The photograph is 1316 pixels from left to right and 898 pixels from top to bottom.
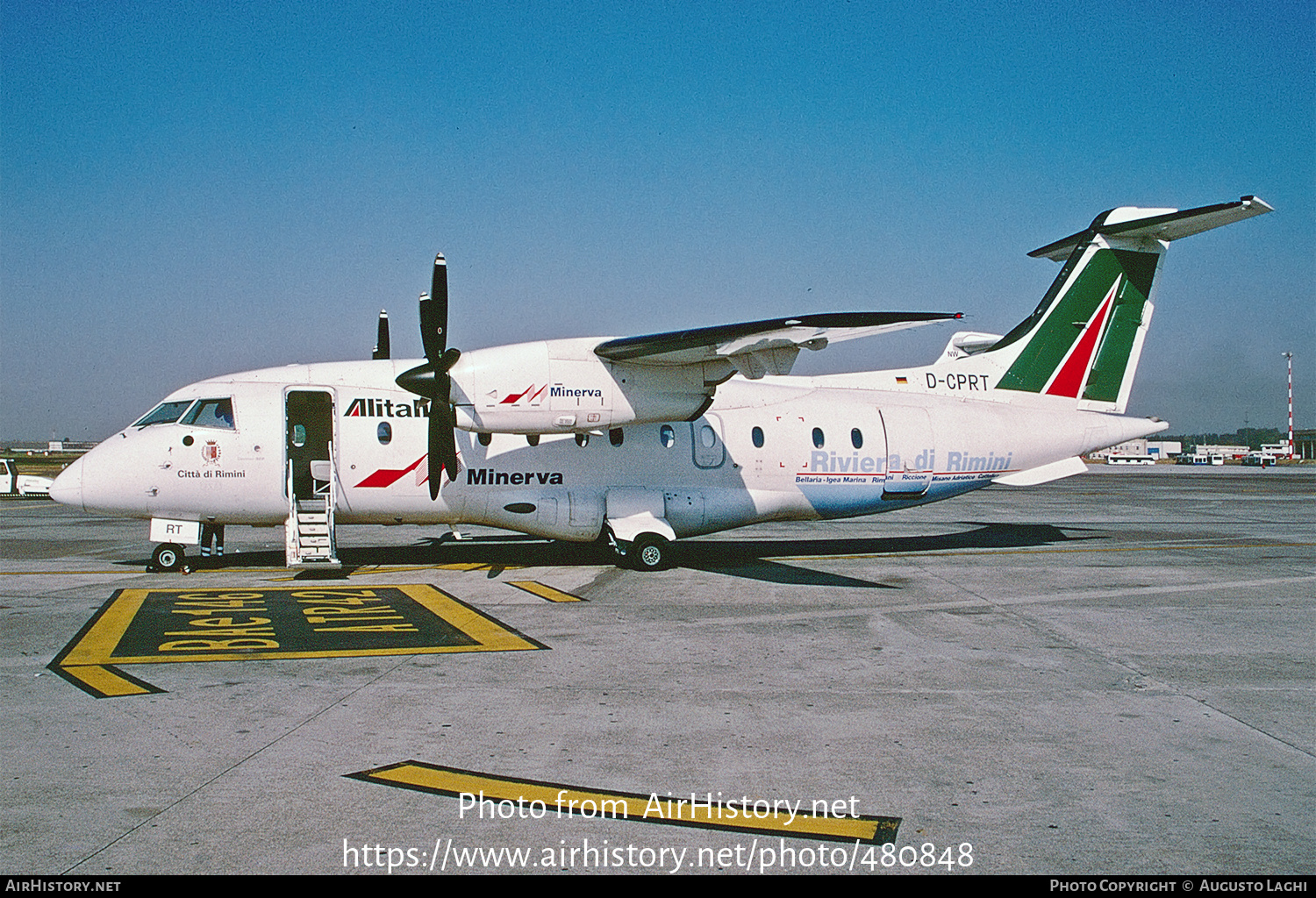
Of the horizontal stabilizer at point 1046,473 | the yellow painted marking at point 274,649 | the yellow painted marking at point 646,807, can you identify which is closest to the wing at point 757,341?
the yellow painted marking at point 274,649

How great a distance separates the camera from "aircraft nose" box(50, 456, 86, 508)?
14508mm

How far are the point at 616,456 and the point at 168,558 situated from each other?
7.64m

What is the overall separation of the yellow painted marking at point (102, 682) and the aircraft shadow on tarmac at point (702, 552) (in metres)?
6.61

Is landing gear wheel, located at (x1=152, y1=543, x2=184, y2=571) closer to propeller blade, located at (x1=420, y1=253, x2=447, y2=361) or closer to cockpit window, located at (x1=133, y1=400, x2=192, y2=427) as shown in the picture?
cockpit window, located at (x1=133, y1=400, x2=192, y2=427)

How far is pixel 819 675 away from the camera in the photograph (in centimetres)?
845

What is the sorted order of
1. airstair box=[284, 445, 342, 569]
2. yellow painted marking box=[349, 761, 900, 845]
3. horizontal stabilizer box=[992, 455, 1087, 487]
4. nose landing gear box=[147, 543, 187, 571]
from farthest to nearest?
horizontal stabilizer box=[992, 455, 1087, 487]
nose landing gear box=[147, 543, 187, 571]
airstair box=[284, 445, 342, 569]
yellow painted marking box=[349, 761, 900, 845]

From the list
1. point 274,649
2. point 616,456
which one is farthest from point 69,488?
point 616,456

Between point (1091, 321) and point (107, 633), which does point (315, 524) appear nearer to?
point (107, 633)

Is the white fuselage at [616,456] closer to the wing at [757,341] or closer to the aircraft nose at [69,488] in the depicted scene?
the aircraft nose at [69,488]

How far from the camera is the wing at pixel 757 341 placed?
41.4ft

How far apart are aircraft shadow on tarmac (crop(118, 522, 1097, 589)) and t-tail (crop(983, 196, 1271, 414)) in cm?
355

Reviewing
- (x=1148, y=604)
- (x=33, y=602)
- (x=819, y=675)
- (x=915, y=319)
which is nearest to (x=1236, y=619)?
(x=1148, y=604)

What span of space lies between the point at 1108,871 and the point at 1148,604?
8.85 meters

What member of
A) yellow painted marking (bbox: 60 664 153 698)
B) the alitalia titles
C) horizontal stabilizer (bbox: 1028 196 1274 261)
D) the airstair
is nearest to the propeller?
the alitalia titles
